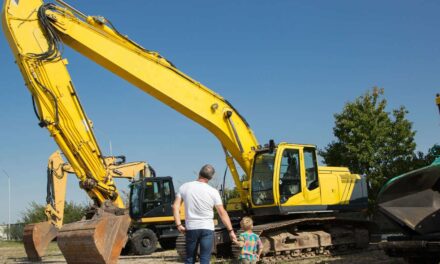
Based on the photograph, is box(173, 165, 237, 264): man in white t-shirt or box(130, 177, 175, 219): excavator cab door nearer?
box(173, 165, 237, 264): man in white t-shirt

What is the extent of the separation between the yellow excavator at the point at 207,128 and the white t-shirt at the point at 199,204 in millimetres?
5582

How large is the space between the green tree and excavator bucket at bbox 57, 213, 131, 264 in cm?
1337

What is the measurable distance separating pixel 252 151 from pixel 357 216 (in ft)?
10.7

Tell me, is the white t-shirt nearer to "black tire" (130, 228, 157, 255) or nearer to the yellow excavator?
the yellow excavator

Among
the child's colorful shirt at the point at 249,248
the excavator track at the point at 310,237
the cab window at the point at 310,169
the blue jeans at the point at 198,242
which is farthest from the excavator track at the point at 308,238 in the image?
the blue jeans at the point at 198,242

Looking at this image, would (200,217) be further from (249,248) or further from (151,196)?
(151,196)

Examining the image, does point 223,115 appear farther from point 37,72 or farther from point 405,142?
point 405,142

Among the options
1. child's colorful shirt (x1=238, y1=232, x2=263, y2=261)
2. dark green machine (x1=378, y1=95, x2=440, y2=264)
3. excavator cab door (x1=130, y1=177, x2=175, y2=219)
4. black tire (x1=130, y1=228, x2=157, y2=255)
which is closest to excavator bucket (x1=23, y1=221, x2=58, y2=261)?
black tire (x1=130, y1=228, x2=157, y2=255)

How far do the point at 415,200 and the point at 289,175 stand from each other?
155 inches

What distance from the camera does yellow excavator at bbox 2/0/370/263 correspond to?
12219 mm

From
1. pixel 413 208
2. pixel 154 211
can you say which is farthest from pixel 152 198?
pixel 413 208

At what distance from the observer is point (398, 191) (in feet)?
28.6

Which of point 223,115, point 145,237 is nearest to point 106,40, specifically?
point 223,115

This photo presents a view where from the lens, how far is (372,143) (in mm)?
22000
